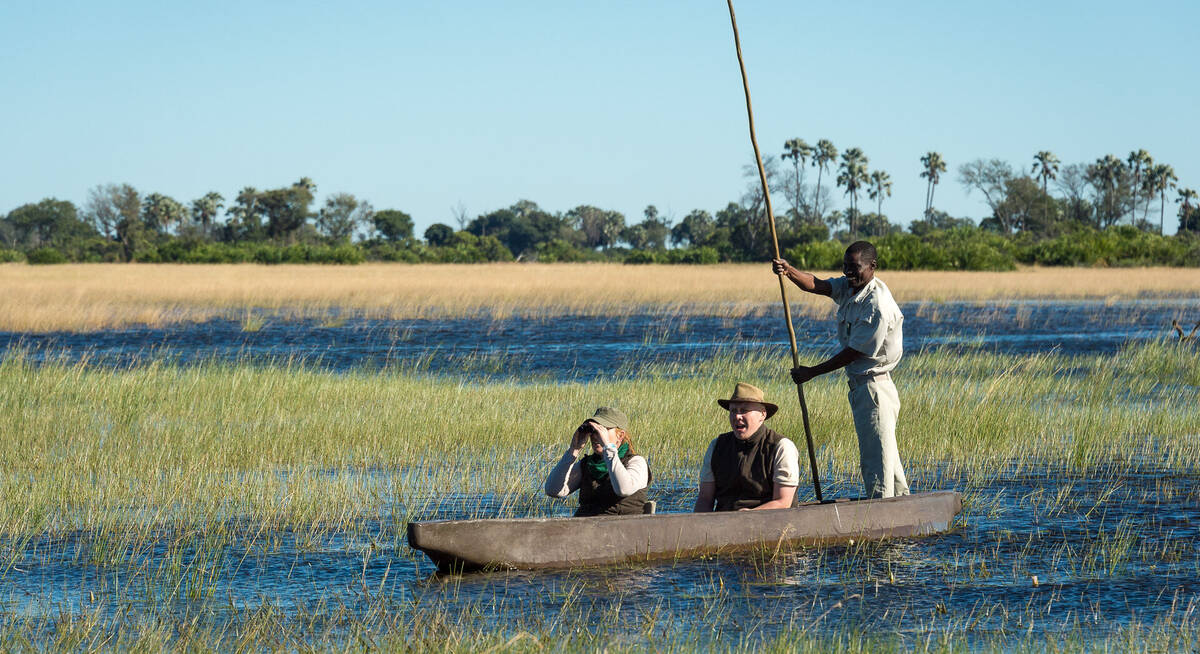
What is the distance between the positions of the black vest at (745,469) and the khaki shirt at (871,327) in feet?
2.55

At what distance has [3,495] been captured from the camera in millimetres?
9922

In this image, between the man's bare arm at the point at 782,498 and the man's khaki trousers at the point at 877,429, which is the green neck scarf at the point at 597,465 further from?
the man's khaki trousers at the point at 877,429

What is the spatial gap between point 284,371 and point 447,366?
10.3 feet

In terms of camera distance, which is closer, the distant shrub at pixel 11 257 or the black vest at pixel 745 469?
the black vest at pixel 745 469

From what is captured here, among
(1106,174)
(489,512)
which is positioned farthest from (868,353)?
(1106,174)

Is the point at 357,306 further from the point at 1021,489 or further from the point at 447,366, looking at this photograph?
the point at 1021,489

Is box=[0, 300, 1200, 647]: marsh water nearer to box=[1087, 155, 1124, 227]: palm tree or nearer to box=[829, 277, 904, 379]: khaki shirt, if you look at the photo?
box=[829, 277, 904, 379]: khaki shirt

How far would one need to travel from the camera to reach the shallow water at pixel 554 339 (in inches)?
847

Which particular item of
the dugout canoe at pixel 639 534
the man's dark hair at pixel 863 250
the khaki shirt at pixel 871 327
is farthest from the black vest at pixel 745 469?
the man's dark hair at pixel 863 250

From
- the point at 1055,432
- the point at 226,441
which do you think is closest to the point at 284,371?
the point at 226,441

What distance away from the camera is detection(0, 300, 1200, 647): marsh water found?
23.0ft

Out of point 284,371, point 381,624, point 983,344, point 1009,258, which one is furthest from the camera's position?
point 1009,258

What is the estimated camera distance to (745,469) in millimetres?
8438

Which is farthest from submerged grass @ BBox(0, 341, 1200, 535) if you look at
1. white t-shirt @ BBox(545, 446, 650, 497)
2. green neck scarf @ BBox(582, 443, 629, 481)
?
green neck scarf @ BBox(582, 443, 629, 481)
